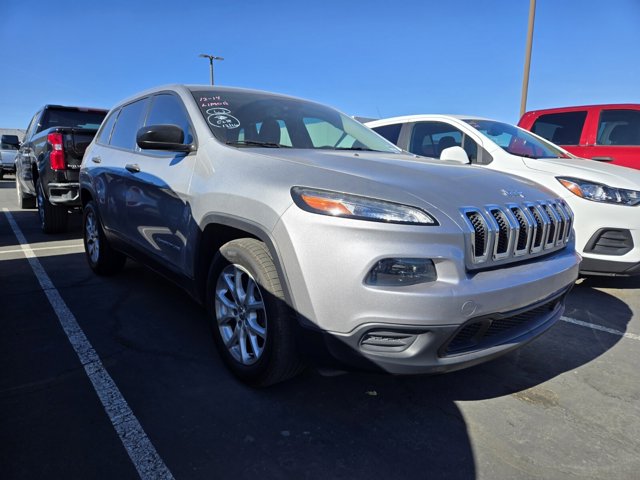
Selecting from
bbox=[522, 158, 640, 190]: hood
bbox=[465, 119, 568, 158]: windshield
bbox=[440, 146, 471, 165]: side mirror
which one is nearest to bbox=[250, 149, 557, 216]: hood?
bbox=[440, 146, 471, 165]: side mirror

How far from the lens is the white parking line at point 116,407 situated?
5.86 ft

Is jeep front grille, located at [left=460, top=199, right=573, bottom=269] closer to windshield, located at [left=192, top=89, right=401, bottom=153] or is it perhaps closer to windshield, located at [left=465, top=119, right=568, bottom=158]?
windshield, located at [left=192, top=89, right=401, bottom=153]

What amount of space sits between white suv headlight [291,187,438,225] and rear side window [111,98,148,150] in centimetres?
232

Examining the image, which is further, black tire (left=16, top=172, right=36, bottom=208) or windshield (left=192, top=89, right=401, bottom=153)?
black tire (left=16, top=172, right=36, bottom=208)

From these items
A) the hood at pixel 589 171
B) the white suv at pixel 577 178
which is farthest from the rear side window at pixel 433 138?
the hood at pixel 589 171

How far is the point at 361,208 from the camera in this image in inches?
72.4

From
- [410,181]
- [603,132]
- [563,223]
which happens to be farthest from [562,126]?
[410,181]

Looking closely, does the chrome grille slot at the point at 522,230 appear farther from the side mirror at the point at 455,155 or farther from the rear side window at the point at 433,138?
the rear side window at the point at 433,138

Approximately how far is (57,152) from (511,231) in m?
5.88

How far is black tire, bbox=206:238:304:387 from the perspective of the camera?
2.03 m

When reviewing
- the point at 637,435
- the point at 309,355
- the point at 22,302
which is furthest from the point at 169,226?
the point at 637,435

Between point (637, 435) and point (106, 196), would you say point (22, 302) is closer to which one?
point (106, 196)

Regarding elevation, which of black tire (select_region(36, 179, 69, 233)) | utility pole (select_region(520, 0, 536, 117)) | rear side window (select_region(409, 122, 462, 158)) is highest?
utility pole (select_region(520, 0, 536, 117))

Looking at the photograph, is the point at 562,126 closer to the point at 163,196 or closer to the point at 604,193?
the point at 604,193
